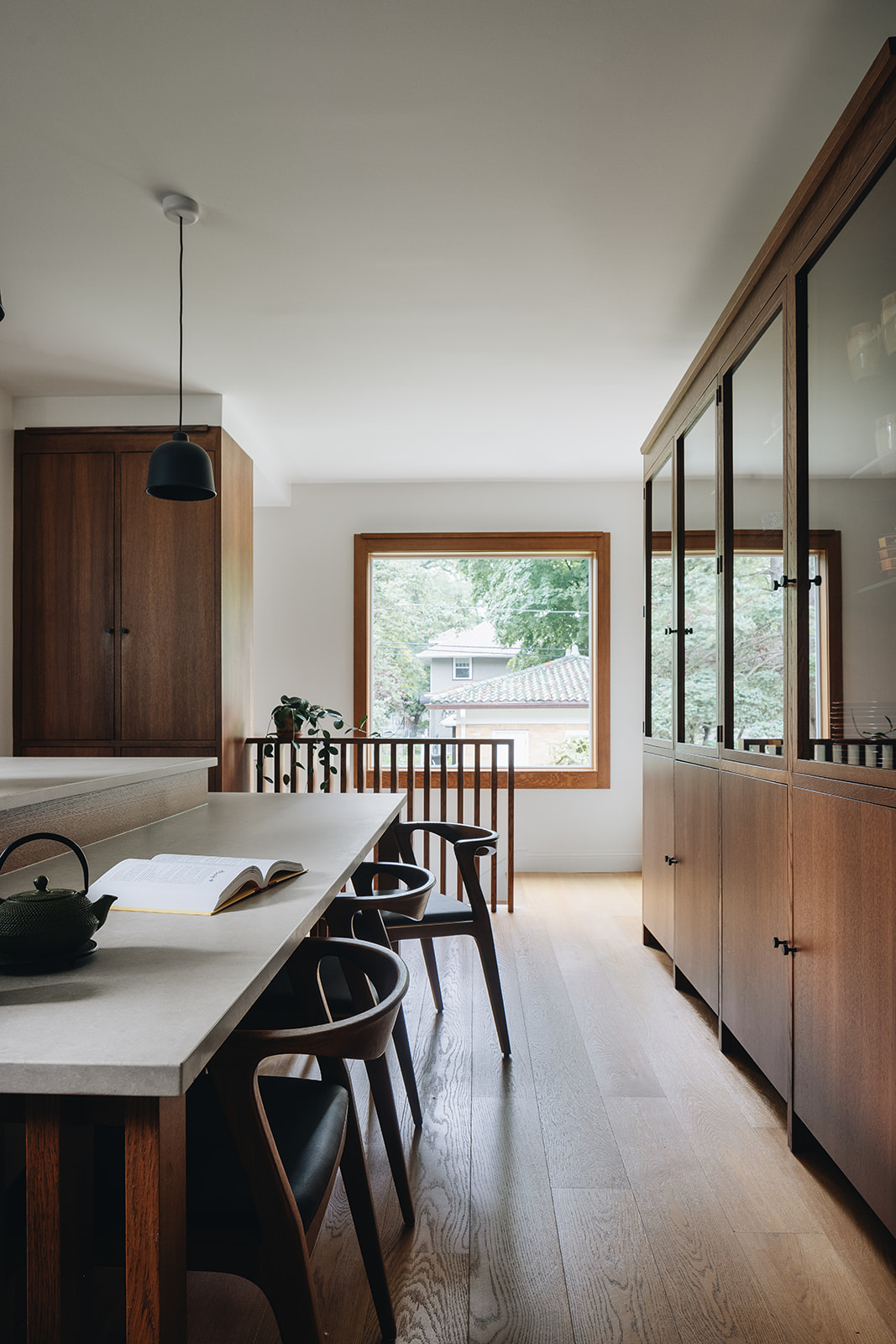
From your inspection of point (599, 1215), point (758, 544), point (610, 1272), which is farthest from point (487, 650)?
point (610, 1272)

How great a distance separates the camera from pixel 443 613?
6.01 m

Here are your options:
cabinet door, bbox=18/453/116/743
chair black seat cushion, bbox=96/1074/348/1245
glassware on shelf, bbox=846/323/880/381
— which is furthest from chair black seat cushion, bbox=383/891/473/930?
cabinet door, bbox=18/453/116/743

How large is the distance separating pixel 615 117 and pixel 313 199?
897 millimetres

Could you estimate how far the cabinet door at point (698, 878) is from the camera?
2.83 metres

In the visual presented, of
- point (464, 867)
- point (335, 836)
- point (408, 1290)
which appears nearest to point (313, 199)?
point (335, 836)

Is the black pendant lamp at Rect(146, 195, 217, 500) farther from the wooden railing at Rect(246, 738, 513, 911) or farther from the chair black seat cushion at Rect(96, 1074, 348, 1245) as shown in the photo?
the chair black seat cushion at Rect(96, 1074, 348, 1245)

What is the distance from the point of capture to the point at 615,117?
2.19 metres

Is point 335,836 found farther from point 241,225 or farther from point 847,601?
point 241,225

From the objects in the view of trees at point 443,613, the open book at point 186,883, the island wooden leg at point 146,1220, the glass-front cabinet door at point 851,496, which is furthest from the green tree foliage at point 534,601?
the island wooden leg at point 146,1220

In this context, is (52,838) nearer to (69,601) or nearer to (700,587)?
(700,587)

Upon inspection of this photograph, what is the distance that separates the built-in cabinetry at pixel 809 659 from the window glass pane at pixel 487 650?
279cm

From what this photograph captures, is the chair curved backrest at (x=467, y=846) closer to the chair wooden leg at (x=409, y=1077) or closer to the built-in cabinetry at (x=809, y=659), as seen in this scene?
the chair wooden leg at (x=409, y=1077)

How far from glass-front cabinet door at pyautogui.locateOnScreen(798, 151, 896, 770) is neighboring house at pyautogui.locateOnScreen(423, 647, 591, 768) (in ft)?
12.7

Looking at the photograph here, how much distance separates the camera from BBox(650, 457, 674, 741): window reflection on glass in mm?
3545
